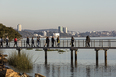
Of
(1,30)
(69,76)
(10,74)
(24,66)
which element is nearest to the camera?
(10,74)

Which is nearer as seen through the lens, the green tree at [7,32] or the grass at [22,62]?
the grass at [22,62]

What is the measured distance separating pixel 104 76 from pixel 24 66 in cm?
966

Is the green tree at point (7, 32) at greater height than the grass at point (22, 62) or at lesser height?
greater

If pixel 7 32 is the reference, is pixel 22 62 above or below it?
below

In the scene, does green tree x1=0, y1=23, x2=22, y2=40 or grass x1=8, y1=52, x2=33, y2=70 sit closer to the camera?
grass x1=8, y1=52, x2=33, y2=70

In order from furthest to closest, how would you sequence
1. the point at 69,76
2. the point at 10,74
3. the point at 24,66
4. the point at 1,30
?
the point at 1,30
the point at 24,66
the point at 69,76
the point at 10,74

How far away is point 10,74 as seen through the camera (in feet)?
72.4

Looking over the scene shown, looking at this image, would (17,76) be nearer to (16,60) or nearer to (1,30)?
(16,60)

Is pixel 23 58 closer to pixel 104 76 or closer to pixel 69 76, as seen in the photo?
pixel 69 76

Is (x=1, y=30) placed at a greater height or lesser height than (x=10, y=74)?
greater

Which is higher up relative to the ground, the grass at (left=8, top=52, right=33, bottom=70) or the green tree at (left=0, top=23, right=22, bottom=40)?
the green tree at (left=0, top=23, right=22, bottom=40)

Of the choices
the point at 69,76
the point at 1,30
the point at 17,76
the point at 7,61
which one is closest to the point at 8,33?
the point at 1,30

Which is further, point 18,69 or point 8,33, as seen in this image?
point 8,33

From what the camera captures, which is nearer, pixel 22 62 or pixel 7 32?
pixel 22 62
